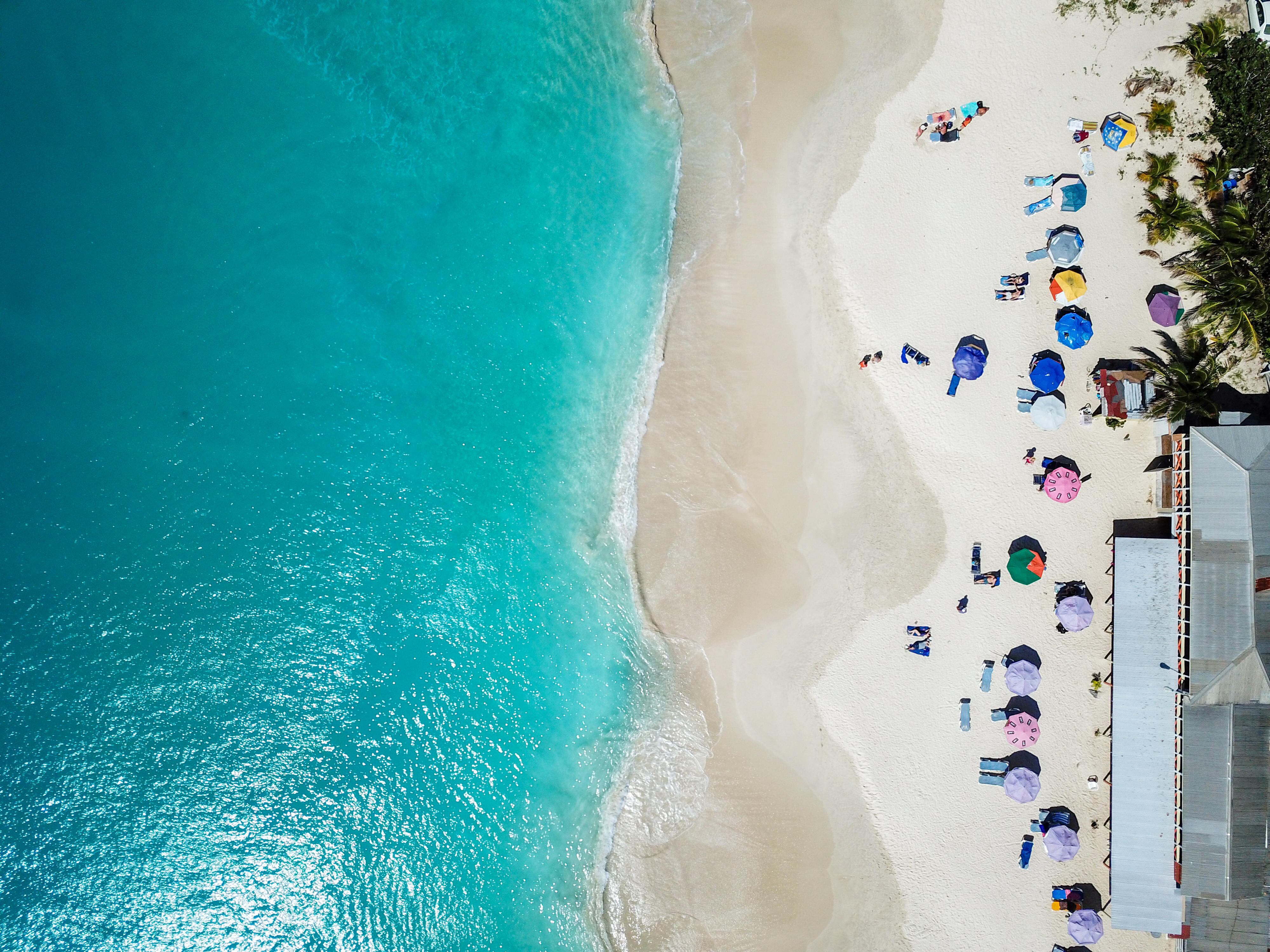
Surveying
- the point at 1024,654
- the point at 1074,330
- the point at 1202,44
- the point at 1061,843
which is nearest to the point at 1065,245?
the point at 1074,330

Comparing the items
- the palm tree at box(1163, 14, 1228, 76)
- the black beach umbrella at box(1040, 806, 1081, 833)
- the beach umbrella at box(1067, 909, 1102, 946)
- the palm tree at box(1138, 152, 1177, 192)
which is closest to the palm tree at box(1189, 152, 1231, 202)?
the palm tree at box(1138, 152, 1177, 192)

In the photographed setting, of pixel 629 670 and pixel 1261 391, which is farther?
pixel 629 670

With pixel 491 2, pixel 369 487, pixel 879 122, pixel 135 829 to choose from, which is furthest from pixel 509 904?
pixel 491 2

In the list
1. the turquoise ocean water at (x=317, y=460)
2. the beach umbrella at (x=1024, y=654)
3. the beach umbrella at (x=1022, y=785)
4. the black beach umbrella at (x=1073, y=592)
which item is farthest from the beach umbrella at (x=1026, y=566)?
the turquoise ocean water at (x=317, y=460)

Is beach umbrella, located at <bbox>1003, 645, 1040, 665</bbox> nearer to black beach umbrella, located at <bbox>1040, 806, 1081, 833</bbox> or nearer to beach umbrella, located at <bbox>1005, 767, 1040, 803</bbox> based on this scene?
beach umbrella, located at <bbox>1005, 767, 1040, 803</bbox>

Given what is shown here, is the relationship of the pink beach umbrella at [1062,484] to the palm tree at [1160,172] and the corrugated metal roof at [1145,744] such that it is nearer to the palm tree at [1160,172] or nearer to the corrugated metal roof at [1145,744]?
the corrugated metal roof at [1145,744]

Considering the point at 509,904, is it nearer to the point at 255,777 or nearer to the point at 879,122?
the point at 255,777

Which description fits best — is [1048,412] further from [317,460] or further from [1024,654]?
[317,460]
